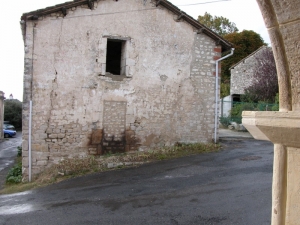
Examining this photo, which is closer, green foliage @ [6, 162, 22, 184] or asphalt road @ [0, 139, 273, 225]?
asphalt road @ [0, 139, 273, 225]

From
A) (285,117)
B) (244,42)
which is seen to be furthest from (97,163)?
(244,42)

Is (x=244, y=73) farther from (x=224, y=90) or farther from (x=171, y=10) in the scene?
(x=171, y=10)

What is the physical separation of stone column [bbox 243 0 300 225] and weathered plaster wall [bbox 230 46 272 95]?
2463cm

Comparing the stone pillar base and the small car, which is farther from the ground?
the stone pillar base

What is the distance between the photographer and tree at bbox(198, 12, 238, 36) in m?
39.6

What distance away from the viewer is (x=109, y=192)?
643cm

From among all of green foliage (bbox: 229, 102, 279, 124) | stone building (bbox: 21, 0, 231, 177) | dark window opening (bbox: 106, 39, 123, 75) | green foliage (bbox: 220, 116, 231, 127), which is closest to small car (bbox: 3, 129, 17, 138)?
dark window opening (bbox: 106, 39, 123, 75)

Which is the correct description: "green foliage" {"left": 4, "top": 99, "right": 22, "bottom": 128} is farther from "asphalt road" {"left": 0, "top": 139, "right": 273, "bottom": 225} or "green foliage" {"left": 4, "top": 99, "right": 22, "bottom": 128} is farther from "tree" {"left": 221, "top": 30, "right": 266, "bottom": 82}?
"asphalt road" {"left": 0, "top": 139, "right": 273, "bottom": 225}

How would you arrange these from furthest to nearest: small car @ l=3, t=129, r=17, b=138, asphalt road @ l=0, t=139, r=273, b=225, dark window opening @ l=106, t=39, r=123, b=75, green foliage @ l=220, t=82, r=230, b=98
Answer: green foliage @ l=220, t=82, r=230, b=98 → small car @ l=3, t=129, r=17, b=138 → dark window opening @ l=106, t=39, r=123, b=75 → asphalt road @ l=0, t=139, r=273, b=225

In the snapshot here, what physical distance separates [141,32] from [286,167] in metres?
9.21

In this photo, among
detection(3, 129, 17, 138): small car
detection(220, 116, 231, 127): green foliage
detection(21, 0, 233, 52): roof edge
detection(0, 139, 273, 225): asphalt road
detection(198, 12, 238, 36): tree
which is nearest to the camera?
detection(0, 139, 273, 225): asphalt road

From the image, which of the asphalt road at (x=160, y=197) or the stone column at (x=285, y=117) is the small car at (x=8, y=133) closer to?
the asphalt road at (x=160, y=197)

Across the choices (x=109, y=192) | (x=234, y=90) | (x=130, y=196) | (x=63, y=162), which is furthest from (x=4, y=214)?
(x=234, y=90)

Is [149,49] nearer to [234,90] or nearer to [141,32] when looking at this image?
[141,32]
